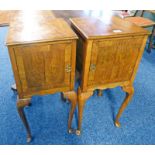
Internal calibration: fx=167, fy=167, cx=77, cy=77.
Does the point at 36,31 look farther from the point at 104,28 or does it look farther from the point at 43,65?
the point at 104,28

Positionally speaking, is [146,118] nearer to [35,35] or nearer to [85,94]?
[85,94]

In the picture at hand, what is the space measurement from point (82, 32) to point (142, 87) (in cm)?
135

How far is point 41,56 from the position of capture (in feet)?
2.81

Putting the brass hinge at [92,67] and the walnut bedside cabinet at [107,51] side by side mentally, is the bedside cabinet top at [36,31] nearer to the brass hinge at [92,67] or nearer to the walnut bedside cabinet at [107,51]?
the walnut bedside cabinet at [107,51]

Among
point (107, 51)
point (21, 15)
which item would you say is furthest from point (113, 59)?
point (21, 15)

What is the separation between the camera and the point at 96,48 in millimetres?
907

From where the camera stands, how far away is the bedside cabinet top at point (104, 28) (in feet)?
2.89

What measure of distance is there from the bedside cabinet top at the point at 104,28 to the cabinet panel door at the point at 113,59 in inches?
1.4

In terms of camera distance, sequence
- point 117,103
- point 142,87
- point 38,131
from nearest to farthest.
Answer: point 38,131, point 117,103, point 142,87

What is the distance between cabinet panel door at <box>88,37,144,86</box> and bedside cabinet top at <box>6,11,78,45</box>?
18 cm

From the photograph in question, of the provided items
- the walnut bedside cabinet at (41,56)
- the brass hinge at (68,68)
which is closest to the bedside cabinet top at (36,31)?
the walnut bedside cabinet at (41,56)

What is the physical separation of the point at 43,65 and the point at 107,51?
1.20 ft

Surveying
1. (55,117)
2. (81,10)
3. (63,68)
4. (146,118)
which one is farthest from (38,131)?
(81,10)

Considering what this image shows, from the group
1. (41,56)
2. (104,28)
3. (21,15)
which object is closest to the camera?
(41,56)
